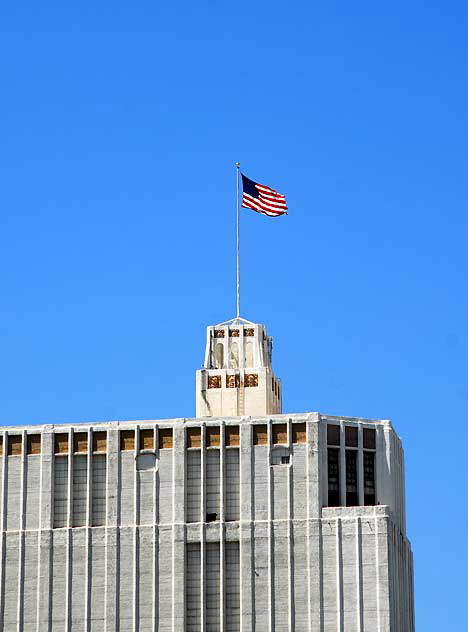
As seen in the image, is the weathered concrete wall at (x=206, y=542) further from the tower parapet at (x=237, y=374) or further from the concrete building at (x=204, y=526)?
the tower parapet at (x=237, y=374)

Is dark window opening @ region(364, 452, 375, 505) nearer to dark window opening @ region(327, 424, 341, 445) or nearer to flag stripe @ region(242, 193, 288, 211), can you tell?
dark window opening @ region(327, 424, 341, 445)

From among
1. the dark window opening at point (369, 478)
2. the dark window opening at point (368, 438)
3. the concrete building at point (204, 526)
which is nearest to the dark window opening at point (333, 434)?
the concrete building at point (204, 526)

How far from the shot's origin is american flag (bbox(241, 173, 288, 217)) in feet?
A: 456

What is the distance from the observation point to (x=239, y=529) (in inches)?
5049

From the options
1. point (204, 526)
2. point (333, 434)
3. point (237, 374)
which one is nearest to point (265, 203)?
point (237, 374)

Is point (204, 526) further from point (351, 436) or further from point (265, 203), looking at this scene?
point (265, 203)

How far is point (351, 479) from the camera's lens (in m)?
130

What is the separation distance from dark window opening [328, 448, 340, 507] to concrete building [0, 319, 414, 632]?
10 cm

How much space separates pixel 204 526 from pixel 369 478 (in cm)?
1213

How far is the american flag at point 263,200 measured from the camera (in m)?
139

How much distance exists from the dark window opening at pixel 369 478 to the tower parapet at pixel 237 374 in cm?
934

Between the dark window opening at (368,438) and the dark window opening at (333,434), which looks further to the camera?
the dark window opening at (368,438)

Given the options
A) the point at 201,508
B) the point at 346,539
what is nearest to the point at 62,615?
the point at 201,508

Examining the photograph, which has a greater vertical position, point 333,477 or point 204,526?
point 333,477
